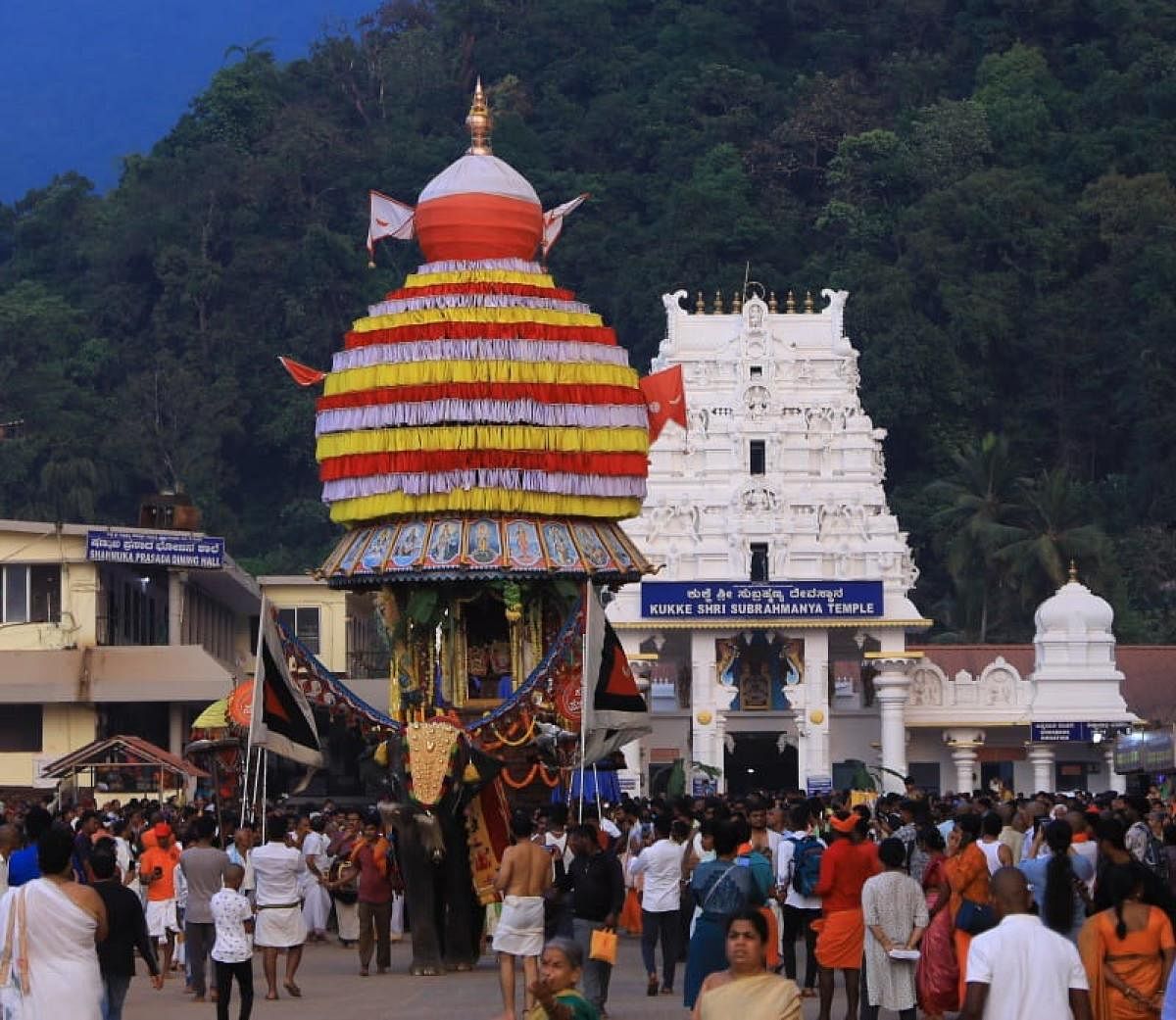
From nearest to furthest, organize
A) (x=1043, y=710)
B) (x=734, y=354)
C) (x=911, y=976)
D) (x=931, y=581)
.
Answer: (x=911, y=976)
(x=1043, y=710)
(x=734, y=354)
(x=931, y=581)

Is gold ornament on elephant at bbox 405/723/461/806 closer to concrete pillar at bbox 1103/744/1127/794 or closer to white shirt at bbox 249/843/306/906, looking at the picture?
white shirt at bbox 249/843/306/906

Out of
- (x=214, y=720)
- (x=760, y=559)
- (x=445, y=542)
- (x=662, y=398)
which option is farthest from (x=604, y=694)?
(x=760, y=559)

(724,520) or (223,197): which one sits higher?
(223,197)

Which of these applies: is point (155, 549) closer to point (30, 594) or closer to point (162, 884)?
point (30, 594)

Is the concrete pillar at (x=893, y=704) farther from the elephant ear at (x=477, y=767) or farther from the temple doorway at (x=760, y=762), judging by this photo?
the elephant ear at (x=477, y=767)

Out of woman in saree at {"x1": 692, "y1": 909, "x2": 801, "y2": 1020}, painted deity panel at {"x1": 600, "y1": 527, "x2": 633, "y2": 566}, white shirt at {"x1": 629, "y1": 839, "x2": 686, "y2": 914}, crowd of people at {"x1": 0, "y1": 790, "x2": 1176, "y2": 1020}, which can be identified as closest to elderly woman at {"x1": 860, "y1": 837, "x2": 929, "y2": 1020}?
crowd of people at {"x1": 0, "y1": 790, "x2": 1176, "y2": 1020}

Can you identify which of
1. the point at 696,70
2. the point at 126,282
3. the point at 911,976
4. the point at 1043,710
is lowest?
the point at 911,976

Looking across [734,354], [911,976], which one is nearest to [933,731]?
[734,354]

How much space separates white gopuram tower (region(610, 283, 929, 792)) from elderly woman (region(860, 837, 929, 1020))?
4310cm

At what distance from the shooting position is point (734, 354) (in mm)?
67438

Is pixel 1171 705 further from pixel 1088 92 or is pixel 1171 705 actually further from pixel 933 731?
pixel 1088 92

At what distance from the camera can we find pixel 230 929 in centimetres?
1978

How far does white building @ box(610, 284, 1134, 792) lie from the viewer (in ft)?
206

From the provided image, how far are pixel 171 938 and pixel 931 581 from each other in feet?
205
